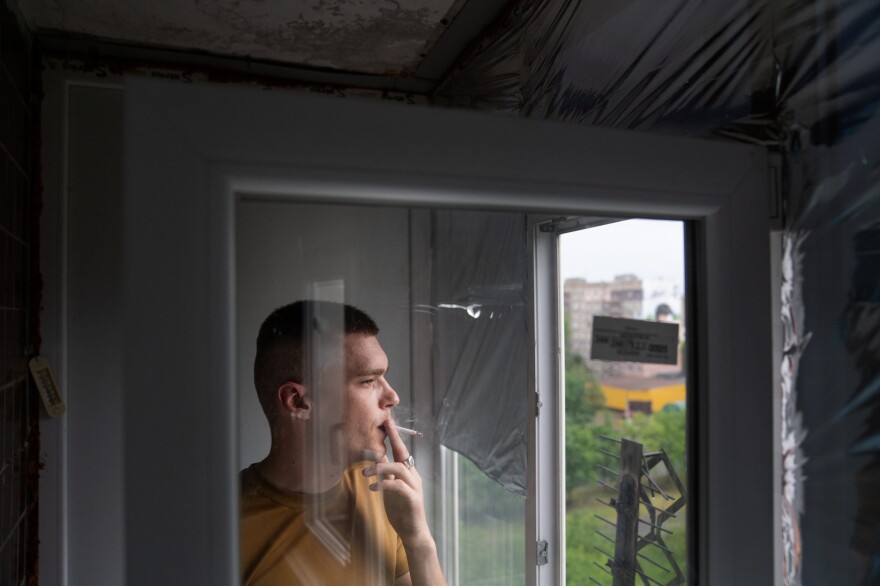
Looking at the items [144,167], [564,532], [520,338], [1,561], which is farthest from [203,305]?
[1,561]

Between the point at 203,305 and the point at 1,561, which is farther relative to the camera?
the point at 1,561

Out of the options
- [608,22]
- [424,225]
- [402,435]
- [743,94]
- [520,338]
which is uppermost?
[608,22]

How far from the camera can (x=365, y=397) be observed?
70 centimetres

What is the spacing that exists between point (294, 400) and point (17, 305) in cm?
137

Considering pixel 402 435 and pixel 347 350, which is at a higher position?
pixel 347 350

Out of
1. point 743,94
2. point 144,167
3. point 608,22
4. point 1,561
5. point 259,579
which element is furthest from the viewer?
point 1,561

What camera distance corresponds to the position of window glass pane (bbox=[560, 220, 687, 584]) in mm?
849

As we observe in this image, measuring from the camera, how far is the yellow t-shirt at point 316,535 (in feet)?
2.12

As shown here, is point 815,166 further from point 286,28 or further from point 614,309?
point 286,28

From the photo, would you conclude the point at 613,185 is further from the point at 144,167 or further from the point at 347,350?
the point at 144,167

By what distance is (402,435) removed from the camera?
728 mm

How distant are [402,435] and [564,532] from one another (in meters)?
0.36

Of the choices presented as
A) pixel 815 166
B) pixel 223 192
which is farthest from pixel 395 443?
pixel 815 166

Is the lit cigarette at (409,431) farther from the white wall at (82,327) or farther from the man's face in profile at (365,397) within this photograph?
the white wall at (82,327)
